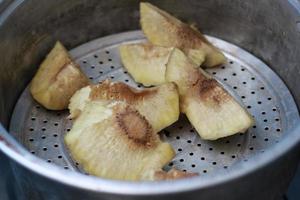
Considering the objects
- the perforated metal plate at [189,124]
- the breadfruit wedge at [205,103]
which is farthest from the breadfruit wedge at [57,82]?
the breadfruit wedge at [205,103]

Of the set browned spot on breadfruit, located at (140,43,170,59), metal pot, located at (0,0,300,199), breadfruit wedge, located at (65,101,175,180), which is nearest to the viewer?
metal pot, located at (0,0,300,199)

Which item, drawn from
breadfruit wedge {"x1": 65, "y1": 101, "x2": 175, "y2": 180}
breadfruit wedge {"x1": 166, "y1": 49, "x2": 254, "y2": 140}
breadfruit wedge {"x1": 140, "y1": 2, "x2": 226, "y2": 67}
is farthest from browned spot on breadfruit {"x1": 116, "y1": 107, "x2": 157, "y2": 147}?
breadfruit wedge {"x1": 140, "y1": 2, "x2": 226, "y2": 67}

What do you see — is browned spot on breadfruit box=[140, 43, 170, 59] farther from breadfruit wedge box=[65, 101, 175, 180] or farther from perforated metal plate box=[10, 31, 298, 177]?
breadfruit wedge box=[65, 101, 175, 180]

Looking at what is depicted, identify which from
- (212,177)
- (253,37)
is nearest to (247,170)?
(212,177)

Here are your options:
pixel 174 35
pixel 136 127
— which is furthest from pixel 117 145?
pixel 174 35

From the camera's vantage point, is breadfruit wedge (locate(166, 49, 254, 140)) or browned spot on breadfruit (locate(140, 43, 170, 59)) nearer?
breadfruit wedge (locate(166, 49, 254, 140))

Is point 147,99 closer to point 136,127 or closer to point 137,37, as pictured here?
point 136,127
